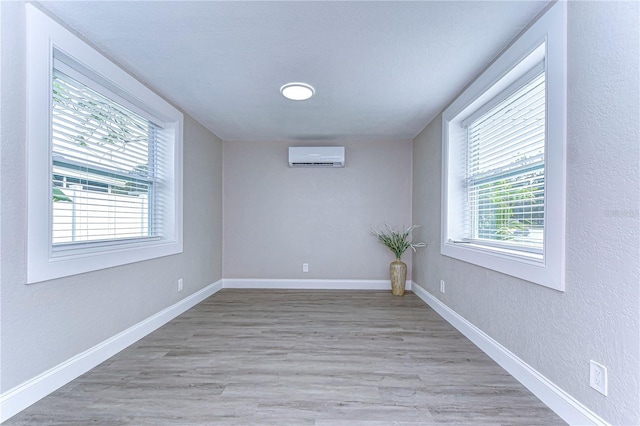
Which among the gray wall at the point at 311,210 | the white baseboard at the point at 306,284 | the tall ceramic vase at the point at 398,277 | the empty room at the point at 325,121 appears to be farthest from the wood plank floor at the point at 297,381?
the gray wall at the point at 311,210

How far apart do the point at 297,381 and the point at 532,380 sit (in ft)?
4.57

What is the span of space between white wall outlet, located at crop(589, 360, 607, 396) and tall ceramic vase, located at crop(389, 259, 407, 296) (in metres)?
2.38

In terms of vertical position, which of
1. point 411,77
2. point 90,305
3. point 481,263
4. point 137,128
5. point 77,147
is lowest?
point 90,305

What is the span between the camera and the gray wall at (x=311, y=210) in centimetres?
396

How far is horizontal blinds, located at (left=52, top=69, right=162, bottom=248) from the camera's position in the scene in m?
1.72

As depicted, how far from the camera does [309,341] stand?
89.5 inches

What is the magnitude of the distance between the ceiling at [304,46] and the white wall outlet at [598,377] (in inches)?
71.6

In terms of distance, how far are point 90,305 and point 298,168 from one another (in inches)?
110

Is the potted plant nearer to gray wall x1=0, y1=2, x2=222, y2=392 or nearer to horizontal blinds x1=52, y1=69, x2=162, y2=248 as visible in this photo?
gray wall x1=0, y1=2, x2=222, y2=392

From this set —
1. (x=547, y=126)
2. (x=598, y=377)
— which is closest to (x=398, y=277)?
(x=598, y=377)

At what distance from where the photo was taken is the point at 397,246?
3732 millimetres

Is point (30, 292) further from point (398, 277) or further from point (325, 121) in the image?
point (398, 277)

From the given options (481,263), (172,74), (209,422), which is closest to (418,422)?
(209,422)

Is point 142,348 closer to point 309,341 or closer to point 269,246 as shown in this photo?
point 309,341
